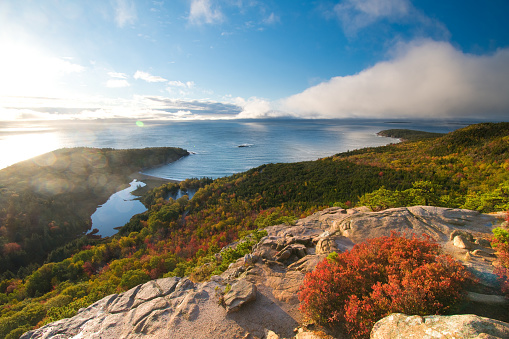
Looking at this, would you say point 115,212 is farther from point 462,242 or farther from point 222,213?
point 462,242

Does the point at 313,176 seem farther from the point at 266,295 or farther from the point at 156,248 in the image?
the point at 266,295

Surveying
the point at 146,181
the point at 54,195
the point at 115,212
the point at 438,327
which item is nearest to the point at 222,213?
the point at 438,327

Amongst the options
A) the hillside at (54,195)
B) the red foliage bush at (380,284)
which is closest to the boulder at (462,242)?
the red foliage bush at (380,284)

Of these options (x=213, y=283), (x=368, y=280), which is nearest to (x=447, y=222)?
(x=368, y=280)

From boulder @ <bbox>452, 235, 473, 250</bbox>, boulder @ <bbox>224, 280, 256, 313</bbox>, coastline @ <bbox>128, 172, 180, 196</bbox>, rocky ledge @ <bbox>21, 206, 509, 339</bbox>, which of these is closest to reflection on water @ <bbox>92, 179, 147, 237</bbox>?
coastline @ <bbox>128, 172, 180, 196</bbox>

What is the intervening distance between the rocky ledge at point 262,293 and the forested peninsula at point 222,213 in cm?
180

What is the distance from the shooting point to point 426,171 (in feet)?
90.6

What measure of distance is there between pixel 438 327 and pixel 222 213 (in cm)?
2756

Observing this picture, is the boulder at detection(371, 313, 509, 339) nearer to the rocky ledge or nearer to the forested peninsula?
the rocky ledge

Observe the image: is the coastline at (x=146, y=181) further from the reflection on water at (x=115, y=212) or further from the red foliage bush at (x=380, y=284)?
the red foliage bush at (x=380, y=284)

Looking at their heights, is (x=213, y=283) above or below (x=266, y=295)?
below

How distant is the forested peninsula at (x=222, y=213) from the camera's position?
11461mm

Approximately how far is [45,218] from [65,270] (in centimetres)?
2993

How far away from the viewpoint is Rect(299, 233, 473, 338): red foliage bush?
4070mm
